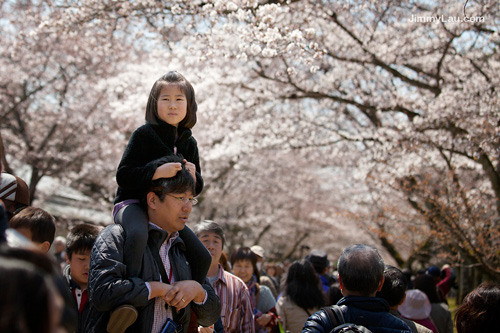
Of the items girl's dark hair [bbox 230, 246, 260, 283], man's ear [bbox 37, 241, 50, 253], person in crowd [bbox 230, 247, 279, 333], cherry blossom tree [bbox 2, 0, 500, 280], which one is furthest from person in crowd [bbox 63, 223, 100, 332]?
cherry blossom tree [bbox 2, 0, 500, 280]

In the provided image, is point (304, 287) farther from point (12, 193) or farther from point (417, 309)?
point (12, 193)

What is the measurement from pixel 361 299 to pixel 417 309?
2508 mm

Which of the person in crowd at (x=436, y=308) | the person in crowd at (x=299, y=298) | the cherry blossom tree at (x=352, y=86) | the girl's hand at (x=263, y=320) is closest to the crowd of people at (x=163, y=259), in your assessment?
the girl's hand at (x=263, y=320)

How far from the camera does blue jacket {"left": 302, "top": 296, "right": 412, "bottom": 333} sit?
2518mm

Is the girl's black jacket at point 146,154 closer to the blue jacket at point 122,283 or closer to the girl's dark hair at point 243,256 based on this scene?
the blue jacket at point 122,283

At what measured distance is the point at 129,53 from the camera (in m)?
16.6

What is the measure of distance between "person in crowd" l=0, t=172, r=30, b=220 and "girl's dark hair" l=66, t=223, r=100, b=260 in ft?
1.33

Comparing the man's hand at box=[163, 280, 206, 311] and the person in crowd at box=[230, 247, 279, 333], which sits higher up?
the man's hand at box=[163, 280, 206, 311]

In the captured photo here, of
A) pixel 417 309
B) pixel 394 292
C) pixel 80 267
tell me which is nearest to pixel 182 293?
pixel 80 267

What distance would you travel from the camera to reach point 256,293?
5109 millimetres

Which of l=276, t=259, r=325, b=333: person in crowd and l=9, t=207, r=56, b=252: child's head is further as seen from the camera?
l=276, t=259, r=325, b=333: person in crowd

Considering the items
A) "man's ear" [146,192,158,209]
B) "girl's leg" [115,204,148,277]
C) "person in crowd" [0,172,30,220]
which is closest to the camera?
"girl's leg" [115,204,148,277]

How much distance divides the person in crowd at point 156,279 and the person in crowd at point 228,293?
53.4 inches

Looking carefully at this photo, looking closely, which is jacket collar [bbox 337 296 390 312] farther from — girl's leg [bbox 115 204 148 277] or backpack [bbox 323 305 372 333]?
girl's leg [bbox 115 204 148 277]
